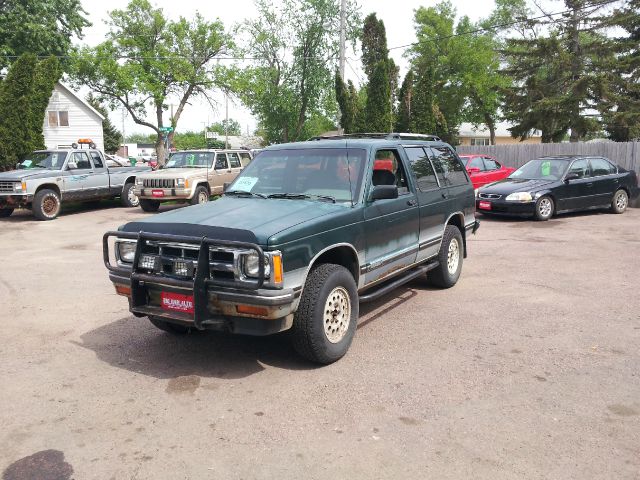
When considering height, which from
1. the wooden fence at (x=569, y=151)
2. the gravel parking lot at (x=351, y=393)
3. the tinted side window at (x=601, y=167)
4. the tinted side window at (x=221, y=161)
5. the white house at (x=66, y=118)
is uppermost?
the white house at (x=66, y=118)

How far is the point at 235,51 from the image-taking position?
4759cm

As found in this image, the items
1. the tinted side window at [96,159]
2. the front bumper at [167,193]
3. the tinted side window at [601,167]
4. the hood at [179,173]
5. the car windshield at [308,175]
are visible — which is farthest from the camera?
the tinted side window at [96,159]

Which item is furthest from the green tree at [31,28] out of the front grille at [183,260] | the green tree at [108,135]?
the front grille at [183,260]

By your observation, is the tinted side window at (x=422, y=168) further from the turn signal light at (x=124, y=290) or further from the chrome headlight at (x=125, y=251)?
the turn signal light at (x=124, y=290)

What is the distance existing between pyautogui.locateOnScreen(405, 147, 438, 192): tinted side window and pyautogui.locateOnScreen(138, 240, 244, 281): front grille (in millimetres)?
2912

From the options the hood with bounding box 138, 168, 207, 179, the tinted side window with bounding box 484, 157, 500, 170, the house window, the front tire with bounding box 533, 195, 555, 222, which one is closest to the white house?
the house window

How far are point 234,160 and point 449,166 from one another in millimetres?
11858

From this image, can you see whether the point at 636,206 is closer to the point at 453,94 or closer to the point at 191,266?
the point at 191,266

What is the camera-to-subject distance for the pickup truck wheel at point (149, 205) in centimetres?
1709

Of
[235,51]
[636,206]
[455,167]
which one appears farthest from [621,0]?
[455,167]

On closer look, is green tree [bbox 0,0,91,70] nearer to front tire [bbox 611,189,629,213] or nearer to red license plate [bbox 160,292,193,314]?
front tire [bbox 611,189,629,213]

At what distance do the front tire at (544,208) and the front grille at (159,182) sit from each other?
9.72m

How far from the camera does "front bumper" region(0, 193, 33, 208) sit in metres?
14.7

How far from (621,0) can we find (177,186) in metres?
32.2
